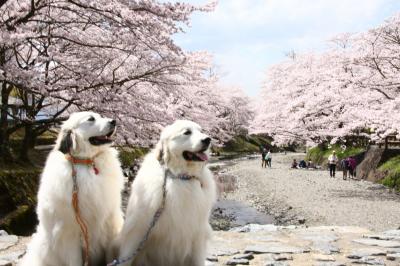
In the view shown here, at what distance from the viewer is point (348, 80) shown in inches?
767

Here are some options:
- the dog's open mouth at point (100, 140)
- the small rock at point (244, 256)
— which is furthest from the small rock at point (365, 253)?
the dog's open mouth at point (100, 140)

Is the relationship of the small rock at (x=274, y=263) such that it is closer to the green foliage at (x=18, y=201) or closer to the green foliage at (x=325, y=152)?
the green foliage at (x=18, y=201)

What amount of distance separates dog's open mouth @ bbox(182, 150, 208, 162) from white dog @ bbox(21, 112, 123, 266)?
2.14 feet

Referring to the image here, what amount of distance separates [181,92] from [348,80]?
10402mm

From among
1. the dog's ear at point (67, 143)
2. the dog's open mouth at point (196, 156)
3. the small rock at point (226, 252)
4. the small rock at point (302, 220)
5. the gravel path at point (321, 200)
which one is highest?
the dog's ear at point (67, 143)

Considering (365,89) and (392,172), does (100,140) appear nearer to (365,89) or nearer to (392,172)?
(365,89)

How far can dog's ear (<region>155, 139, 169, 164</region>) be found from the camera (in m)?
3.71

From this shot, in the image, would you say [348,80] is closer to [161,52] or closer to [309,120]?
[161,52]

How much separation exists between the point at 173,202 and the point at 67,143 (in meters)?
1.00

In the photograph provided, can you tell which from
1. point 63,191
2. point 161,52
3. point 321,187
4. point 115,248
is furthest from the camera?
point 321,187

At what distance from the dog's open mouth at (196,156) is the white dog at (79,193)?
2.14 feet

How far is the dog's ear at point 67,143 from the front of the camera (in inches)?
141

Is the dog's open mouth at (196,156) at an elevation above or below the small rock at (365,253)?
above

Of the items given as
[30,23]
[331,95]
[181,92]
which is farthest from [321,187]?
[30,23]
